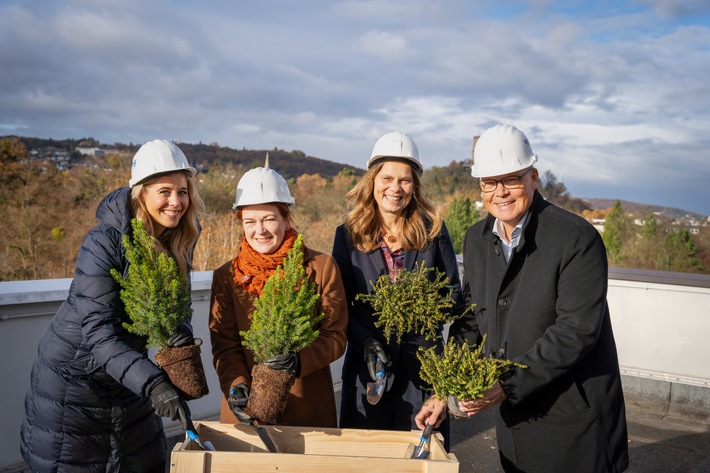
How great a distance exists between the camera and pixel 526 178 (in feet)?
7.65

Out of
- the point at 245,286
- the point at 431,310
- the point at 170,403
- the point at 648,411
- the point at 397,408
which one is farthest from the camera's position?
the point at 648,411

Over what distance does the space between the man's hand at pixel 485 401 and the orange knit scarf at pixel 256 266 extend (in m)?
1.02

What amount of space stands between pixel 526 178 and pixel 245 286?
1.31 meters

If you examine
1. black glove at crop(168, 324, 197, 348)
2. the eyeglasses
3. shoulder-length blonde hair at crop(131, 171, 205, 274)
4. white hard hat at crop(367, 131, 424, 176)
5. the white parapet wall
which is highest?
white hard hat at crop(367, 131, 424, 176)

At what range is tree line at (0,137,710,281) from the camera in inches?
547

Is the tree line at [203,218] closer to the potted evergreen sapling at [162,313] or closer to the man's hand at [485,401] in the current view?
the potted evergreen sapling at [162,313]

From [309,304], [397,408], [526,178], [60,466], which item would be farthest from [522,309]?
[60,466]

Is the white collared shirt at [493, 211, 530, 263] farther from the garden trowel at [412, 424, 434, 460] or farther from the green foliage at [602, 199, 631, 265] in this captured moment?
the green foliage at [602, 199, 631, 265]

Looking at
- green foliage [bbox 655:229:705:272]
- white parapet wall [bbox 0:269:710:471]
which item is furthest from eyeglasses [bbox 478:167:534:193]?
green foliage [bbox 655:229:705:272]

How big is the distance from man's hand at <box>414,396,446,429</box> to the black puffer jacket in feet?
3.58

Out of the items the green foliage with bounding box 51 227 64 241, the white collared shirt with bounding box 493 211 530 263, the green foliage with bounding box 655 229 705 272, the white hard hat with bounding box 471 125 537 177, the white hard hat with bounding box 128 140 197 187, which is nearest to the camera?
the white hard hat with bounding box 471 125 537 177

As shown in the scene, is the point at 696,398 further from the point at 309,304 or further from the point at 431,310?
the point at 309,304

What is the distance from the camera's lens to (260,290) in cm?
258

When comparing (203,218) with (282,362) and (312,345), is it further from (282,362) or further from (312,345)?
(282,362)
